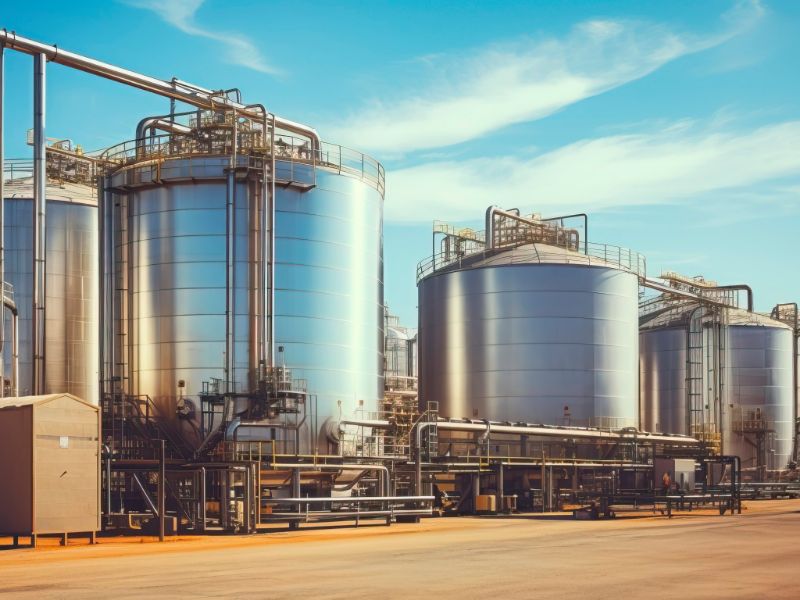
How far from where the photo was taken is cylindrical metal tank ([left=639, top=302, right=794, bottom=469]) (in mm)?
79188

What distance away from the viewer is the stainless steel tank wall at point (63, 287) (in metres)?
47.9

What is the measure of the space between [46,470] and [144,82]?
19.4 meters

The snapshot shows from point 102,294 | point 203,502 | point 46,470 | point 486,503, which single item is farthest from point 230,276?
point 486,503

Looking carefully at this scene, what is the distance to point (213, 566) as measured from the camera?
23.2m

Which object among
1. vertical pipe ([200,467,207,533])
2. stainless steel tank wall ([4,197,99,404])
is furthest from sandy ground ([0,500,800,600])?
stainless steel tank wall ([4,197,99,404])

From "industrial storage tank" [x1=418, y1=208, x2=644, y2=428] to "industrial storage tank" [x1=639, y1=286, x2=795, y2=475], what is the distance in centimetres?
1630

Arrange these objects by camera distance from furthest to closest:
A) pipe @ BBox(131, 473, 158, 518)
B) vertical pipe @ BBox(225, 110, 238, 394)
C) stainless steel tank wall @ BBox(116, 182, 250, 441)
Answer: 1. stainless steel tank wall @ BBox(116, 182, 250, 441)
2. vertical pipe @ BBox(225, 110, 238, 394)
3. pipe @ BBox(131, 473, 158, 518)

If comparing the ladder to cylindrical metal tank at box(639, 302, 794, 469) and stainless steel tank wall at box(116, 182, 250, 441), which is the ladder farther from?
cylindrical metal tank at box(639, 302, 794, 469)

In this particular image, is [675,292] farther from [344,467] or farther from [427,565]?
[427,565]

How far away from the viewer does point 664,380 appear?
79.7 metres

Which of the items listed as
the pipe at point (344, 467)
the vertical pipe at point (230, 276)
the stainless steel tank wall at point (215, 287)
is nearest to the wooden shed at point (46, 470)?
the pipe at point (344, 467)

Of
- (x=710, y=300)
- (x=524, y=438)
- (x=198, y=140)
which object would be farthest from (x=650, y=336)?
(x=198, y=140)

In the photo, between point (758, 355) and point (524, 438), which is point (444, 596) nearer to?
point (524, 438)

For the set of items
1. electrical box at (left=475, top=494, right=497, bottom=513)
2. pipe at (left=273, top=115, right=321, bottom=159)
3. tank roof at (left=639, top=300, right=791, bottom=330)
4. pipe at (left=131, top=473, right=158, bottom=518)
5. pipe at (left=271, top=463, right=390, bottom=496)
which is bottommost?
electrical box at (left=475, top=494, right=497, bottom=513)
